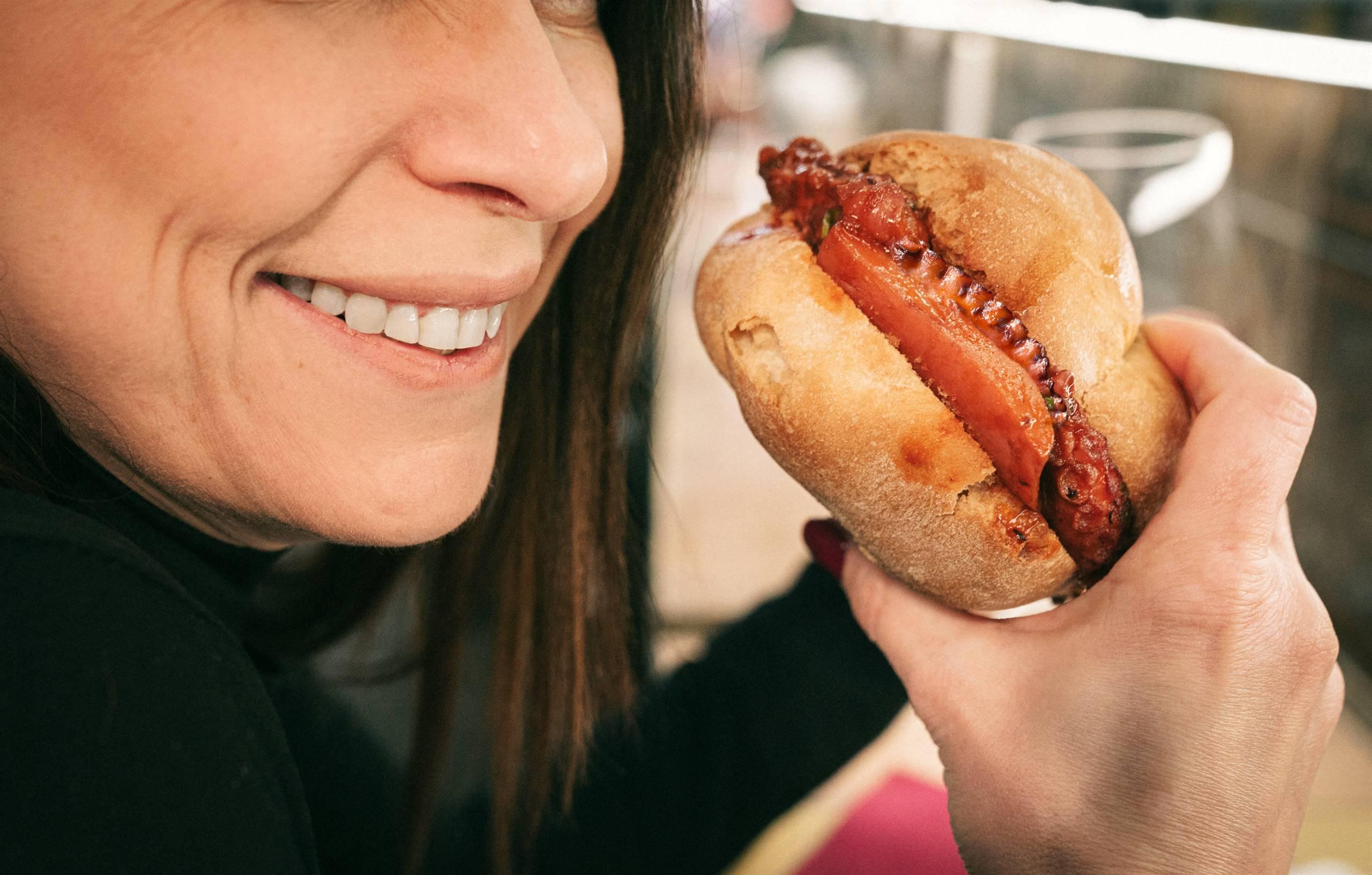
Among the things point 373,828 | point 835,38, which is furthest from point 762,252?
point 835,38

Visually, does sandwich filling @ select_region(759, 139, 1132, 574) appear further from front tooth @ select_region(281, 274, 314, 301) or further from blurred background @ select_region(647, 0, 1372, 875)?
front tooth @ select_region(281, 274, 314, 301)

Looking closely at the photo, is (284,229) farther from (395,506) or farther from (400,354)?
(395,506)

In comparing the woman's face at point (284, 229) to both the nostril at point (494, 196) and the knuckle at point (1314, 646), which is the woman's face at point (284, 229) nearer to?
the nostril at point (494, 196)

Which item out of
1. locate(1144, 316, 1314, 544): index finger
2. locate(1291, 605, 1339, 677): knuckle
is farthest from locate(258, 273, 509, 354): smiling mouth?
A: locate(1291, 605, 1339, 677): knuckle

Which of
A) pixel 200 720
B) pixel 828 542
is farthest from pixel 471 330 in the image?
pixel 828 542

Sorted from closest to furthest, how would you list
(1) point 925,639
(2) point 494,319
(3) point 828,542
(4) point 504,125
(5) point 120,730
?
(5) point 120,730
(4) point 504,125
(2) point 494,319
(1) point 925,639
(3) point 828,542

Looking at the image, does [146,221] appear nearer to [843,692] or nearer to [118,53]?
[118,53]
